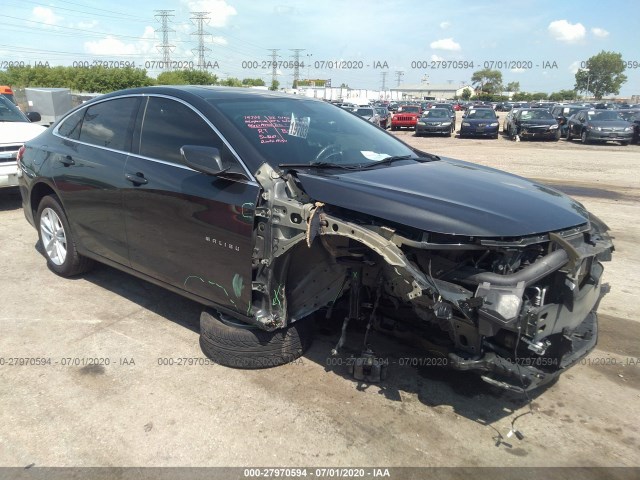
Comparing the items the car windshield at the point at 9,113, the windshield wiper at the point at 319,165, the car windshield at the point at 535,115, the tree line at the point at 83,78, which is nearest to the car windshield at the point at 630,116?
the car windshield at the point at 535,115

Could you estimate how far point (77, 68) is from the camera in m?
53.7

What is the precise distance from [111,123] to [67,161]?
0.62m

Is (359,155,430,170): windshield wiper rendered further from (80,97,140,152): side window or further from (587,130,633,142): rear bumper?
(587,130,633,142): rear bumper

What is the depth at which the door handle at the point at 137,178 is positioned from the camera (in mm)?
3766

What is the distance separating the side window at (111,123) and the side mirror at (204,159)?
975mm

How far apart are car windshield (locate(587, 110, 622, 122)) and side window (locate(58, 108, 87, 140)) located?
2370 cm

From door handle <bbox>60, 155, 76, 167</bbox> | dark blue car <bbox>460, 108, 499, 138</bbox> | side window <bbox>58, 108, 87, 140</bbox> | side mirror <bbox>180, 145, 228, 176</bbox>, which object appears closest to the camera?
side mirror <bbox>180, 145, 228, 176</bbox>

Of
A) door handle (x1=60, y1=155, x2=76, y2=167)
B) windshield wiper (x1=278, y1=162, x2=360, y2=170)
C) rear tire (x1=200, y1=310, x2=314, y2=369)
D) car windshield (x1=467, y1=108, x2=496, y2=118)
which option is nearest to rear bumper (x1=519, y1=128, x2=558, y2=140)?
car windshield (x1=467, y1=108, x2=496, y2=118)

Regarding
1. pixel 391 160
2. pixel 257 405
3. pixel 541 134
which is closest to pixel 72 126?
pixel 391 160

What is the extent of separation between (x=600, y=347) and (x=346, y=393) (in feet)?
6.91

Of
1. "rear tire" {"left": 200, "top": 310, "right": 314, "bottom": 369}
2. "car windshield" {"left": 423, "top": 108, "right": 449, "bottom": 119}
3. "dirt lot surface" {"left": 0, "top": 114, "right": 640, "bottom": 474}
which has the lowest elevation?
"dirt lot surface" {"left": 0, "top": 114, "right": 640, "bottom": 474}

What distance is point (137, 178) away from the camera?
3.81 metres

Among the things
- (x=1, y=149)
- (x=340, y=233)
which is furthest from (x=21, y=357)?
(x=1, y=149)

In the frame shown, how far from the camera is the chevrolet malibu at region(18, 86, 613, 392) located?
2.73m
